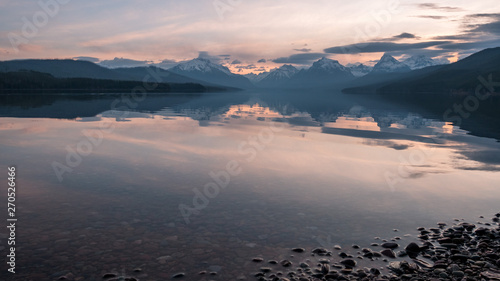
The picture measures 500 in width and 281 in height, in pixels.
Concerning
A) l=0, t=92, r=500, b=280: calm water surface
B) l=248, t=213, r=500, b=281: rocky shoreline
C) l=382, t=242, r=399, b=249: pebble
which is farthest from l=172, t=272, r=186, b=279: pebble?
l=382, t=242, r=399, b=249: pebble

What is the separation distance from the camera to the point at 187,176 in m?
21.2

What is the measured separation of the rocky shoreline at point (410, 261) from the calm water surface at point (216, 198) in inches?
25.9

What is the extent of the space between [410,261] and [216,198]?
929cm

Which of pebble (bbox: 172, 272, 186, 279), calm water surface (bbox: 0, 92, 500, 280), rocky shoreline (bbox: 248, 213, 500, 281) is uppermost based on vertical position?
calm water surface (bbox: 0, 92, 500, 280)

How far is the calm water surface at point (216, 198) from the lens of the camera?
1157 centimetres

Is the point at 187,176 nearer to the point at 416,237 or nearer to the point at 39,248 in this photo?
the point at 39,248

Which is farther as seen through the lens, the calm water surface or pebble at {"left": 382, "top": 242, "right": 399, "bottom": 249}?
pebble at {"left": 382, "top": 242, "right": 399, "bottom": 249}

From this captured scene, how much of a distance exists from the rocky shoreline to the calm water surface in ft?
2.16

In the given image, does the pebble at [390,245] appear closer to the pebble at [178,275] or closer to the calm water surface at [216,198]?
the calm water surface at [216,198]


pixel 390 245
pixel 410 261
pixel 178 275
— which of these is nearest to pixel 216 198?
pixel 178 275

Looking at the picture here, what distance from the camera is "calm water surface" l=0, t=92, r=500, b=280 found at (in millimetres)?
11570

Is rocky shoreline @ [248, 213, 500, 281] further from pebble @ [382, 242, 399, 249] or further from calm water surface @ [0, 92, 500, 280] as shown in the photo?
calm water surface @ [0, 92, 500, 280]

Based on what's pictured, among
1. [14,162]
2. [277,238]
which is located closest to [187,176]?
[277,238]

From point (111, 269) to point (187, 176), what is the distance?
10.8 meters
